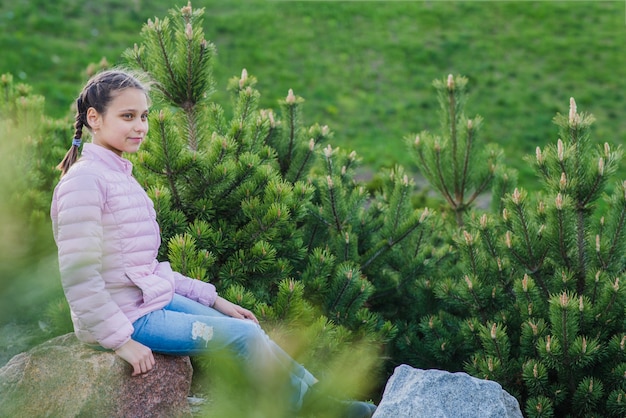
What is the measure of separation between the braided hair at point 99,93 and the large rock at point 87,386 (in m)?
0.74

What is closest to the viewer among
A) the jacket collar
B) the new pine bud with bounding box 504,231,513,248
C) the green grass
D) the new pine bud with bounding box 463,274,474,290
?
the jacket collar

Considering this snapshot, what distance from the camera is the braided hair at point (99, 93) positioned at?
2764 millimetres

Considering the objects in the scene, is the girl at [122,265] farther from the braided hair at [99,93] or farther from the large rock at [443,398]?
the large rock at [443,398]

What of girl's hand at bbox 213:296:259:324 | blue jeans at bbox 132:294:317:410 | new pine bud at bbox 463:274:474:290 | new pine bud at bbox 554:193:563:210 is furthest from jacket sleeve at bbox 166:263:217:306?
new pine bud at bbox 554:193:563:210

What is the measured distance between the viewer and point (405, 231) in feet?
14.3

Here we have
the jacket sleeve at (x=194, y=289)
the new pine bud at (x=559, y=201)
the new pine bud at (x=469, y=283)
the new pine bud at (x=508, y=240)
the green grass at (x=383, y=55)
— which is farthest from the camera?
the green grass at (x=383, y=55)

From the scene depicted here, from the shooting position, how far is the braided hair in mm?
2764

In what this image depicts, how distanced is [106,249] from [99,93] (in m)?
0.61

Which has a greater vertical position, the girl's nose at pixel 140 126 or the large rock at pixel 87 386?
the girl's nose at pixel 140 126

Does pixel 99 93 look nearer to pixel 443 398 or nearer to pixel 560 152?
pixel 443 398

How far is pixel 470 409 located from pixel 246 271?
50.7 inches

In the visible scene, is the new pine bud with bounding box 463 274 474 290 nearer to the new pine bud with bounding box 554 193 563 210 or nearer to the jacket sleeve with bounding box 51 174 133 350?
the new pine bud with bounding box 554 193 563 210

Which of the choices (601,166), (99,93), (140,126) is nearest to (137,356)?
(140,126)

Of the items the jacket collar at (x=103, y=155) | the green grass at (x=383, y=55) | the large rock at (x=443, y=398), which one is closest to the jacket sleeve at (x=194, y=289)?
the jacket collar at (x=103, y=155)
